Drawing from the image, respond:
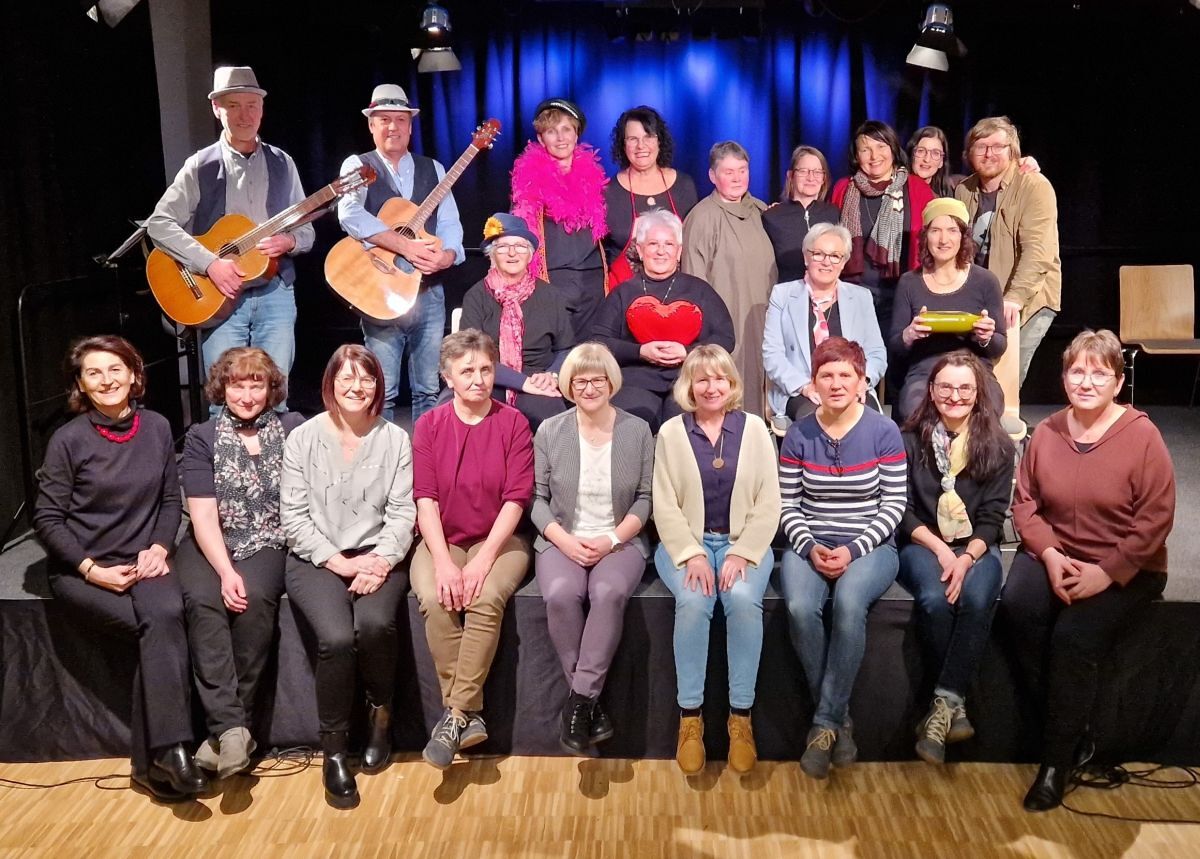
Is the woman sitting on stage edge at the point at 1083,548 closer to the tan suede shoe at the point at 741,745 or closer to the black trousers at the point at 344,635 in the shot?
the tan suede shoe at the point at 741,745

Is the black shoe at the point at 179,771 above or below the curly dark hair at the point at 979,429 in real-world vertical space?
below

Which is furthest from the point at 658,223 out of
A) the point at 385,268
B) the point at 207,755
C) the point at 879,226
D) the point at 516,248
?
the point at 207,755

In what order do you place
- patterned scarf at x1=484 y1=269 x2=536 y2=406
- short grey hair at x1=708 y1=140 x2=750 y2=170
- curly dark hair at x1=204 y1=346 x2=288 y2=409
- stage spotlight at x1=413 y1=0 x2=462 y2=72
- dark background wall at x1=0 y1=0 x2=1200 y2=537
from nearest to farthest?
1. curly dark hair at x1=204 y1=346 x2=288 y2=409
2. patterned scarf at x1=484 y1=269 x2=536 y2=406
3. short grey hair at x1=708 y1=140 x2=750 y2=170
4. stage spotlight at x1=413 y1=0 x2=462 y2=72
5. dark background wall at x1=0 y1=0 x2=1200 y2=537

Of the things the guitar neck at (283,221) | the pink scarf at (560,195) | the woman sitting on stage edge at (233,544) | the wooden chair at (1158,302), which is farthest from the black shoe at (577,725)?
the wooden chair at (1158,302)

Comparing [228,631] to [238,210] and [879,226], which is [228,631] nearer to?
[238,210]

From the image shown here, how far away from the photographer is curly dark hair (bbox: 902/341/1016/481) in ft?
10.5

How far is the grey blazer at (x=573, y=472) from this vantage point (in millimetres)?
3271

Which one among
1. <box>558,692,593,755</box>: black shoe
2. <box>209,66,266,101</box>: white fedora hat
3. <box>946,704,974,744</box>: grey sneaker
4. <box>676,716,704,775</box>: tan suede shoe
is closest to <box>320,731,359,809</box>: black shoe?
<box>558,692,593,755</box>: black shoe

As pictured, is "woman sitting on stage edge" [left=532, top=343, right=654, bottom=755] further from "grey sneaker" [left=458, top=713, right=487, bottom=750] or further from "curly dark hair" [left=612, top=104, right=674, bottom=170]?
"curly dark hair" [left=612, top=104, right=674, bottom=170]

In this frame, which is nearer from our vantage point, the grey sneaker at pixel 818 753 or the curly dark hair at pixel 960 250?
the grey sneaker at pixel 818 753

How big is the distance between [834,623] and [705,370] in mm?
789

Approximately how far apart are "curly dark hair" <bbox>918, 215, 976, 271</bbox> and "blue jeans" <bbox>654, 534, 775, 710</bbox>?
1489mm

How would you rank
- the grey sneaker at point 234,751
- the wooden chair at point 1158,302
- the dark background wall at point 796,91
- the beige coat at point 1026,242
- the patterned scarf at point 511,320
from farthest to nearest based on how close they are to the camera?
the dark background wall at point 796,91 → the wooden chair at point 1158,302 → the beige coat at point 1026,242 → the patterned scarf at point 511,320 → the grey sneaker at point 234,751

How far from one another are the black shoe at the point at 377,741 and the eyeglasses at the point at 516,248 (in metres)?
1.63
